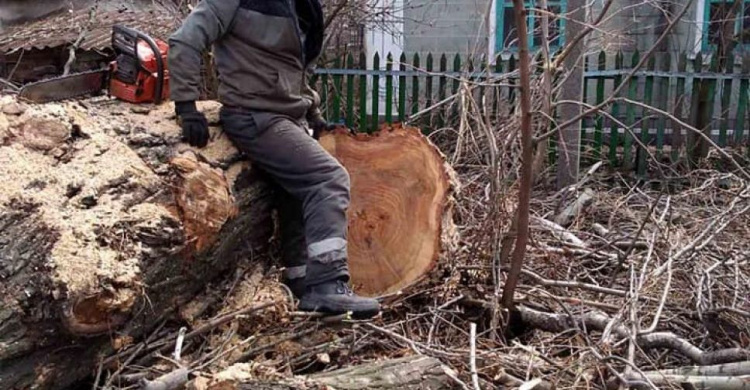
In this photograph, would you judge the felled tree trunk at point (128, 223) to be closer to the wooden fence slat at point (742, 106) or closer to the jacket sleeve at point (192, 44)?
the jacket sleeve at point (192, 44)

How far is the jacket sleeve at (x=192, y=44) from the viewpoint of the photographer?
362 centimetres

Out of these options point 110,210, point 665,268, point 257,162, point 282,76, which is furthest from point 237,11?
point 665,268

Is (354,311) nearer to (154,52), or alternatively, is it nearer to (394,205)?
(394,205)

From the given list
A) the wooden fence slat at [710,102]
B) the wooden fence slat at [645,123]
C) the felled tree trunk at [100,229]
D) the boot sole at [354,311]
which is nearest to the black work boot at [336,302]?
the boot sole at [354,311]

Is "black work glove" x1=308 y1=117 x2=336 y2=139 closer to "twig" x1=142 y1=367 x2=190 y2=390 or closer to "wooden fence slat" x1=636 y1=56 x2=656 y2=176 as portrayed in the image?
"twig" x1=142 y1=367 x2=190 y2=390

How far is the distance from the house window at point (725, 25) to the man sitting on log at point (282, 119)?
21.3 feet

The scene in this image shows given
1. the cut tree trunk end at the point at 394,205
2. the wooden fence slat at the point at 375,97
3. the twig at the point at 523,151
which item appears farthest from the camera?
the wooden fence slat at the point at 375,97

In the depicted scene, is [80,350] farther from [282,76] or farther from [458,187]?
[458,187]

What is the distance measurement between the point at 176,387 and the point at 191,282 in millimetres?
619

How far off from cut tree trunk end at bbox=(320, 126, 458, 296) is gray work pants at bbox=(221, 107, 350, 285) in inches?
17.0

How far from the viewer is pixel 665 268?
3.71 meters

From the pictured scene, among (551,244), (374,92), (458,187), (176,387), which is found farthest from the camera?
(374,92)

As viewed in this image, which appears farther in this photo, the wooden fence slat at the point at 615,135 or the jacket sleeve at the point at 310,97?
the wooden fence slat at the point at 615,135

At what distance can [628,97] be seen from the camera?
8992 millimetres
